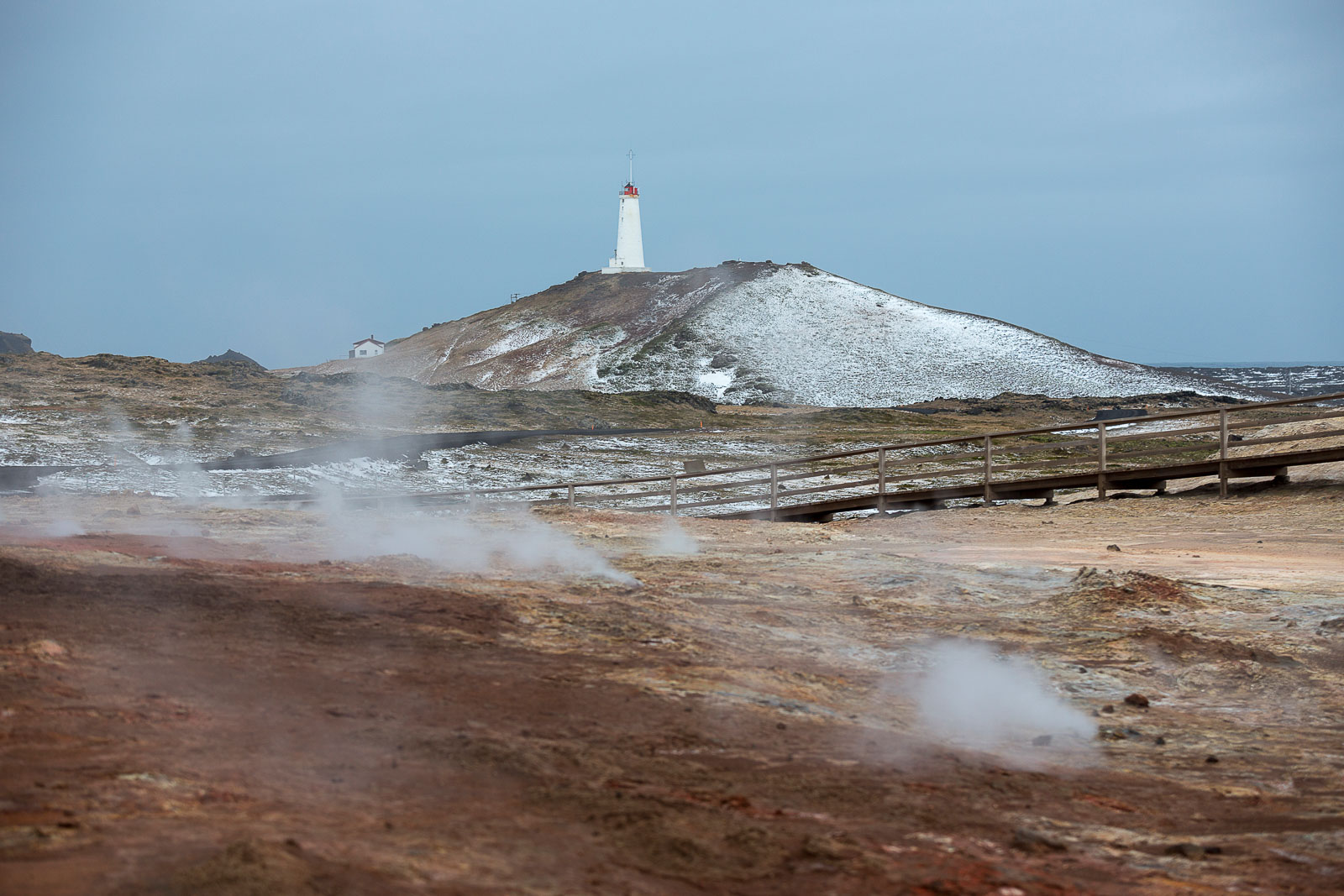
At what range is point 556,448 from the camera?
139 feet

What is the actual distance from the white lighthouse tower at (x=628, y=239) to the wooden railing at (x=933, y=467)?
236 feet

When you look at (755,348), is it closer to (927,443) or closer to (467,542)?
(927,443)

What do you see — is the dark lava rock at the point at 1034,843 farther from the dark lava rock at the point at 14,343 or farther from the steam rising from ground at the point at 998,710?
the dark lava rock at the point at 14,343

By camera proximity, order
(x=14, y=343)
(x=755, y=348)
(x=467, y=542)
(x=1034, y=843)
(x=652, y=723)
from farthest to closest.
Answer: (x=755, y=348)
(x=14, y=343)
(x=467, y=542)
(x=652, y=723)
(x=1034, y=843)

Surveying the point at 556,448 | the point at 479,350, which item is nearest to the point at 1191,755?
the point at 556,448

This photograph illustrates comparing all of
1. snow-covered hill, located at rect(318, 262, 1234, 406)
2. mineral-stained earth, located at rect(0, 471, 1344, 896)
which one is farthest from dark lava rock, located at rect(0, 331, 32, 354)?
mineral-stained earth, located at rect(0, 471, 1344, 896)

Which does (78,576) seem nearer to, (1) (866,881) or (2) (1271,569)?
(1) (866,881)

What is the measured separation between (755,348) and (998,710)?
300ft

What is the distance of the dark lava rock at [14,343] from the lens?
76250 millimetres

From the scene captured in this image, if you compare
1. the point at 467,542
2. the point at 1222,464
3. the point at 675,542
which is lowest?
the point at 675,542

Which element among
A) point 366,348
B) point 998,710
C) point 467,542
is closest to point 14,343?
point 366,348

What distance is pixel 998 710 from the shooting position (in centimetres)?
741

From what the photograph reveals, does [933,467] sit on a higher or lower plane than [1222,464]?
lower

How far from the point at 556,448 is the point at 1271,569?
1268 inches
